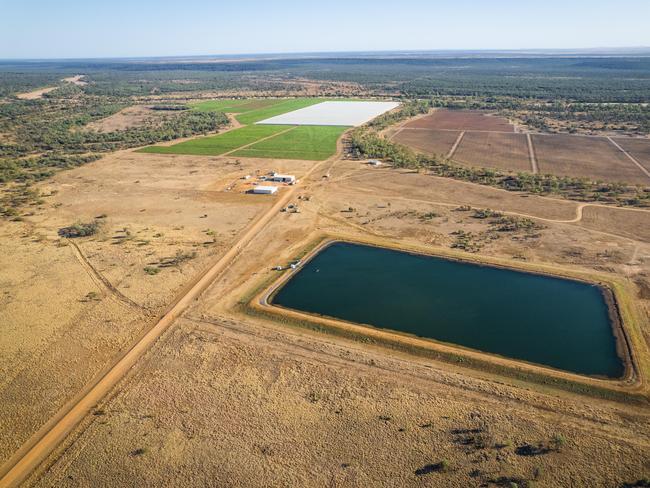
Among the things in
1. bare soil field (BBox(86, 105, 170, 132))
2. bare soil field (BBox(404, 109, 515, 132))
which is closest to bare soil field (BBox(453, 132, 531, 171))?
bare soil field (BBox(404, 109, 515, 132))

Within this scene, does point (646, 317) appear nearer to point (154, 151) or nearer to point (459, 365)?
point (459, 365)

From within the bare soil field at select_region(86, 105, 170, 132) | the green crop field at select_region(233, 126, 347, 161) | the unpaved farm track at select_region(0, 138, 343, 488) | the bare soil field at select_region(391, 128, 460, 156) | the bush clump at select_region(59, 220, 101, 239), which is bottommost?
the bare soil field at select_region(86, 105, 170, 132)

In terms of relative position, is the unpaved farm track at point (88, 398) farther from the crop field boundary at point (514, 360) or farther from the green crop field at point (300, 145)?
the green crop field at point (300, 145)

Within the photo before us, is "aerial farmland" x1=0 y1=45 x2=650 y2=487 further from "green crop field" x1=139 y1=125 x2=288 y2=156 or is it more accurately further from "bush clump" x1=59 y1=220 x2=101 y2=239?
"green crop field" x1=139 y1=125 x2=288 y2=156

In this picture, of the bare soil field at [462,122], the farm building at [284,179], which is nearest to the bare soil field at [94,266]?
the farm building at [284,179]

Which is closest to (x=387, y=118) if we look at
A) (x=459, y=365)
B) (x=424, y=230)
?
(x=424, y=230)

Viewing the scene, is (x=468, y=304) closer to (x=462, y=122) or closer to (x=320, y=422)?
(x=320, y=422)
